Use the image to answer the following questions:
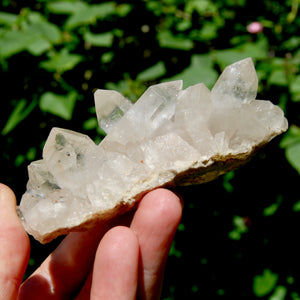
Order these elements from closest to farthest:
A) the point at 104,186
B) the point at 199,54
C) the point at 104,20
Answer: the point at 104,186 → the point at 199,54 → the point at 104,20

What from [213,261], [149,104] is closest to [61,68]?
[149,104]

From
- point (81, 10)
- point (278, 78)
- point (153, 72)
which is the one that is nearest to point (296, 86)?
point (278, 78)

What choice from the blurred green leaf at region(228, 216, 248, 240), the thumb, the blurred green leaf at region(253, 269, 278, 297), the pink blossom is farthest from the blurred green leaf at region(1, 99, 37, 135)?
the blurred green leaf at region(253, 269, 278, 297)

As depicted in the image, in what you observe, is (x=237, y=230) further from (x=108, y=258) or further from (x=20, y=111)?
(x=20, y=111)

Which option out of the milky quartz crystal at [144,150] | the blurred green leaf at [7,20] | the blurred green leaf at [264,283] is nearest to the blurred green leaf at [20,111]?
the blurred green leaf at [7,20]

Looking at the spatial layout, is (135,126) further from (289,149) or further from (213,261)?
(213,261)

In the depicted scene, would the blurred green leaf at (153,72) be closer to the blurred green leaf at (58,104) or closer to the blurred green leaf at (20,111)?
the blurred green leaf at (58,104)
